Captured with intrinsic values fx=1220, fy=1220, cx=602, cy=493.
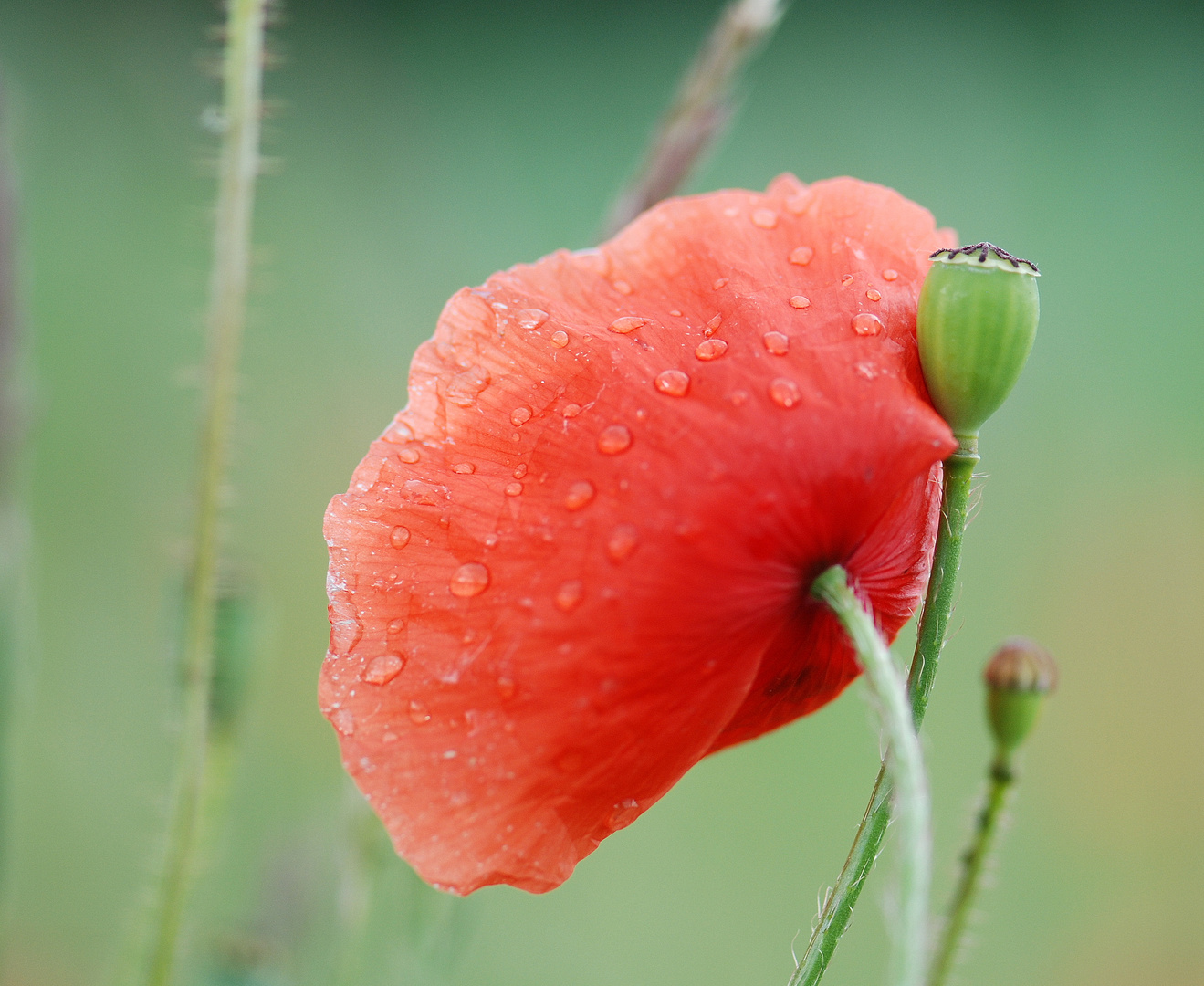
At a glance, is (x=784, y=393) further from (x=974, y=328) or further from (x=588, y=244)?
(x=588, y=244)

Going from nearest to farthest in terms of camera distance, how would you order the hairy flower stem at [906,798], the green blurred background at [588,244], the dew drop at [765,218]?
the hairy flower stem at [906,798], the dew drop at [765,218], the green blurred background at [588,244]

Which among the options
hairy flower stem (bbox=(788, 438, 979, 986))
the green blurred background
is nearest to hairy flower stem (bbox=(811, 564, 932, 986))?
hairy flower stem (bbox=(788, 438, 979, 986))

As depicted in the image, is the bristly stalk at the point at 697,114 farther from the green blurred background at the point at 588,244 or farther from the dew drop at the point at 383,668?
the green blurred background at the point at 588,244

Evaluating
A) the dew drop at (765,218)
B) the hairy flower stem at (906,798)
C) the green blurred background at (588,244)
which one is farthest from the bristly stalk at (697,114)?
the green blurred background at (588,244)

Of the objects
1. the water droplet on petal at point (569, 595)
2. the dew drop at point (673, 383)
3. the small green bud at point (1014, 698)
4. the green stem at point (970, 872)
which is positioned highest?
the dew drop at point (673, 383)

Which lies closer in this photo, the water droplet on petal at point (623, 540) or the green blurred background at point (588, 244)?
the water droplet on petal at point (623, 540)

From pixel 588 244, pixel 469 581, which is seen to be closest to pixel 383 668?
pixel 469 581
